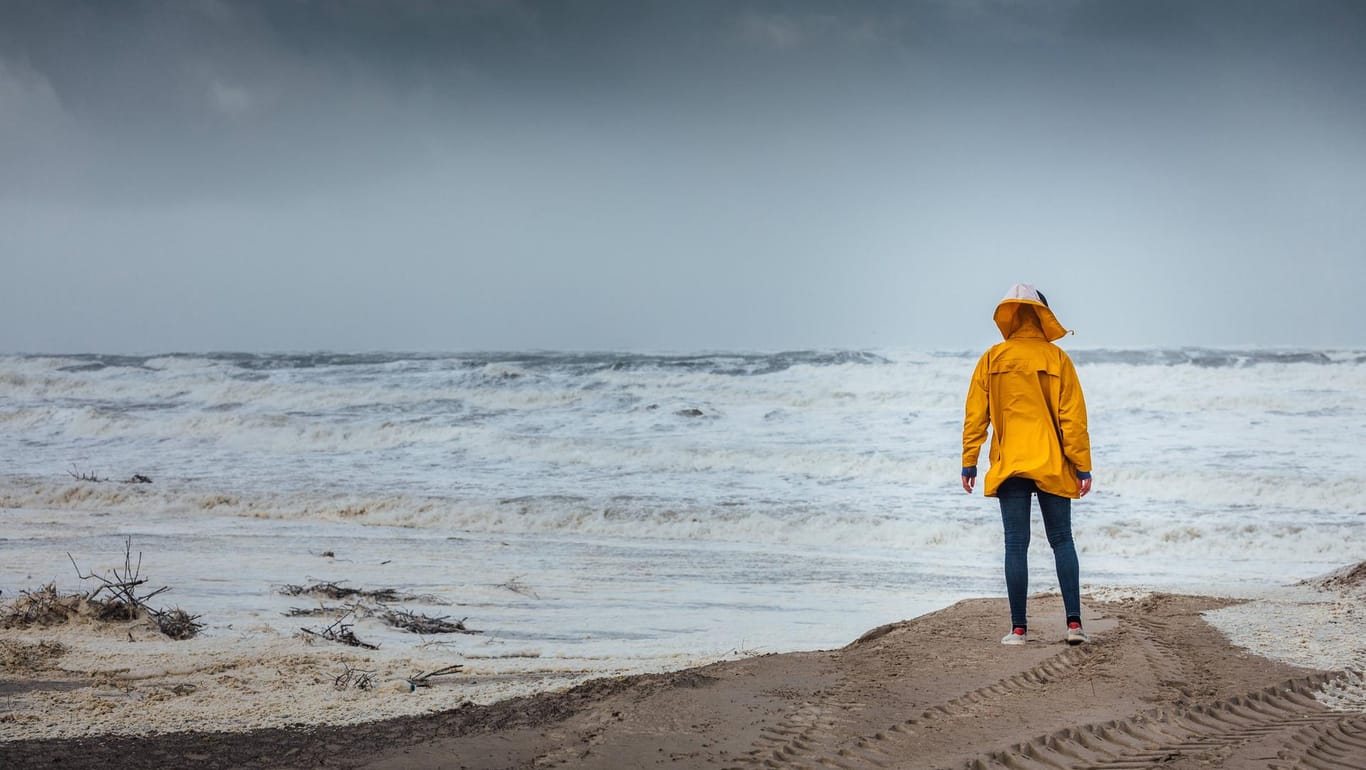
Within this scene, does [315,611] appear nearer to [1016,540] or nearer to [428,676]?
[428,676]

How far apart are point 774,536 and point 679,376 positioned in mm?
17010

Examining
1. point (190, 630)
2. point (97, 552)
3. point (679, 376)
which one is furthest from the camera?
point (679, 376)

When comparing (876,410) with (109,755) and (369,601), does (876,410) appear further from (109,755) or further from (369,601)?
(109,755)

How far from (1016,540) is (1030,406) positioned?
2.34 feet

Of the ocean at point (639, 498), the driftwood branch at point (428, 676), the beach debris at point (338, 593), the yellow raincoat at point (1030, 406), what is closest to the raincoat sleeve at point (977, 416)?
the yellow raincoat at point (1030, 406)

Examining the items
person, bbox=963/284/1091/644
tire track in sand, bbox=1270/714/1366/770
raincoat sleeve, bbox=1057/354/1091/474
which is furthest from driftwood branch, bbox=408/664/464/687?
tire track in sand, bbox=1270/714/1366/770

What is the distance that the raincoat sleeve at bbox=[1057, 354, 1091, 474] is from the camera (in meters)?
4.75

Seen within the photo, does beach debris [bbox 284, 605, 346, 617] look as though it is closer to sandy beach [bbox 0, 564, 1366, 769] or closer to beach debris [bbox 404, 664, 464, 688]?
sandy beach [bbox 0, 564, 1366, 769]

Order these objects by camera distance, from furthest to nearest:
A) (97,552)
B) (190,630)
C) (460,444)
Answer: (460,444) → (97,552) → (190,630)

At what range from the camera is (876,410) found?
22.6m

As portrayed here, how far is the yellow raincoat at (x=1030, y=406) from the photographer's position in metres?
4.75

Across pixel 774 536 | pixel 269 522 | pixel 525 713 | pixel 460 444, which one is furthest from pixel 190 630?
pixel 460 444

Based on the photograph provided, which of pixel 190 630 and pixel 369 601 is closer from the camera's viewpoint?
pixel 190 630

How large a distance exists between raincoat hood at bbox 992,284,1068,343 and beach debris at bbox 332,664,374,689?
142 inches
